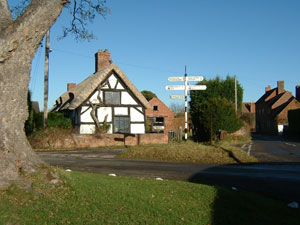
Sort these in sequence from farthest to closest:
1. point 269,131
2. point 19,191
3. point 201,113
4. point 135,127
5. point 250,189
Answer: point 269,131 → point 135,127 → point 201,113 → point 250,189 → point 19,191

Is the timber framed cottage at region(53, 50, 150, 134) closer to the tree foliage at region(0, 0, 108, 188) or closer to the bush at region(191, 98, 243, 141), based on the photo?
the bush at region(191, 98, 243, 141)

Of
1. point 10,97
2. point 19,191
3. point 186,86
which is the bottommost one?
Result: point 19,191

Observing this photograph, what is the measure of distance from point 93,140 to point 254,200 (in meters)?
19.4

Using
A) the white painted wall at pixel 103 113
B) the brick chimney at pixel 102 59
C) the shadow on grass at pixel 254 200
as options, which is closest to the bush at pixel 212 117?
the white painted wall at pixel 103 113

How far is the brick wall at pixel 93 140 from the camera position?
2350 centimetres

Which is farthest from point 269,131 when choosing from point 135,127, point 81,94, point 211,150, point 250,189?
point 250,189

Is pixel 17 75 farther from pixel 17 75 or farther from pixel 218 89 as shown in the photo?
pixel 218 89

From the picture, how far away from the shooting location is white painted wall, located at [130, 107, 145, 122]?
30359 millimetres

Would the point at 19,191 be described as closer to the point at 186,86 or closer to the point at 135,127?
the point at 186,86

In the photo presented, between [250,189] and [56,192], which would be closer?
[56,192]

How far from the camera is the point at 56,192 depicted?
589cm

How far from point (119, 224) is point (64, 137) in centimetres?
2012

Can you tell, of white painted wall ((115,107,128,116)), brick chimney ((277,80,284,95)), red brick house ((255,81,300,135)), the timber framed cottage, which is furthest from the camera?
brick chimney ((277,80,284,95))

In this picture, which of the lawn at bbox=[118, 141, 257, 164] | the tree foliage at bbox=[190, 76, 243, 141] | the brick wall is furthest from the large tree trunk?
the tree foliage at bbox=[190, 76, 243, 141]
